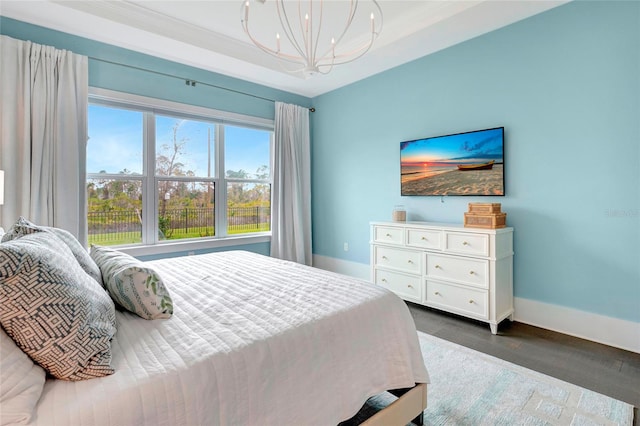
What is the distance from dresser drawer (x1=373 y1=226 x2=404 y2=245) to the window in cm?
180

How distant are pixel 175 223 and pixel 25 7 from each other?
2292mm

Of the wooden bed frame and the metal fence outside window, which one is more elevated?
the metal fence outside window

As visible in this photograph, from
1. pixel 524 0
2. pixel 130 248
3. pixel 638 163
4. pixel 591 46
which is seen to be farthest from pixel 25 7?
pixel 638 163

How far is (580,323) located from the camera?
263 centimetres

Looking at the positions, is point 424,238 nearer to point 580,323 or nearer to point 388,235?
point 388,235

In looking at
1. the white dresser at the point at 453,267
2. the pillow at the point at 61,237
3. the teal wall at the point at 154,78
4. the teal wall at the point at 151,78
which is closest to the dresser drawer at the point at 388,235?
the white dresser at the point at 453,267

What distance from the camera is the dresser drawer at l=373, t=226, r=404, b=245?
11.0 ft

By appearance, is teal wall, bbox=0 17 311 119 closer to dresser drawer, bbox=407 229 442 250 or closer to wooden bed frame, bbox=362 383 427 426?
dresser drawer, bbox=407 229 442 250

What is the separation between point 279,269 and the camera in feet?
7.18

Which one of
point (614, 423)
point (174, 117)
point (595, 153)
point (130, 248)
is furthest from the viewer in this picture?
point (174, 117)

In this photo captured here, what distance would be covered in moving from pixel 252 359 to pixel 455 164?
9.64 ft

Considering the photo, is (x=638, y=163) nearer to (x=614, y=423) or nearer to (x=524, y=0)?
(x=524, y=0)

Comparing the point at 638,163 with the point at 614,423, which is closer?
the point at 614,423

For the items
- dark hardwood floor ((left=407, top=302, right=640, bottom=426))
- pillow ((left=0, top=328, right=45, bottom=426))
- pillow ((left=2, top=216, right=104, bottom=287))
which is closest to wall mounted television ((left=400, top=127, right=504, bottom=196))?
dark hardwood floor ((left=407, top=302, right=640, bottom=426))
